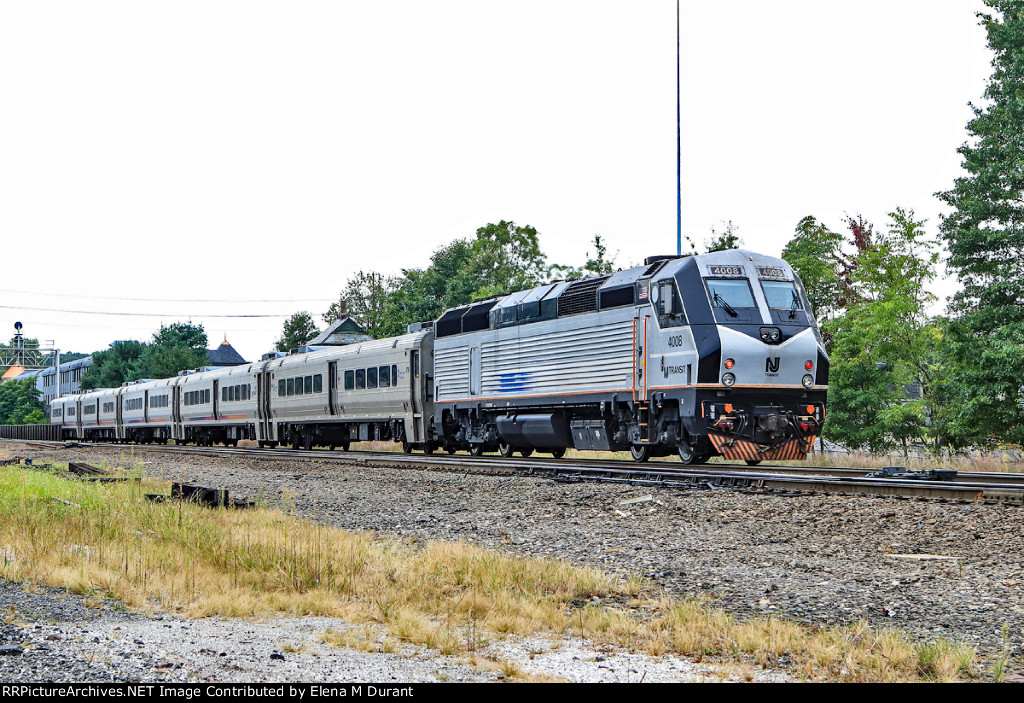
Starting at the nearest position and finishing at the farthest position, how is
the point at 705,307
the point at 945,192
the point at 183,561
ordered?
the point at 183,561 < the point at 705,307 < the point at 945,192

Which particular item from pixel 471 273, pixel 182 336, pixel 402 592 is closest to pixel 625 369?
pixel 402 592

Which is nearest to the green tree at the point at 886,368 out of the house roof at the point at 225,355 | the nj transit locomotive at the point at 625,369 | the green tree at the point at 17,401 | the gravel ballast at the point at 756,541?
the nj transit locomotive at the point at 625,369

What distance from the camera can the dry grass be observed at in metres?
5.91

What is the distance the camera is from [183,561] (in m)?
8.82

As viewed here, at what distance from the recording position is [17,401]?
139875 mm

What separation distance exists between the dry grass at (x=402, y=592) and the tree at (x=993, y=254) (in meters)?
19.7

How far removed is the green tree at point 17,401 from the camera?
445ft

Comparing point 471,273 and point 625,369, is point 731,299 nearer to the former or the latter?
point 625,369

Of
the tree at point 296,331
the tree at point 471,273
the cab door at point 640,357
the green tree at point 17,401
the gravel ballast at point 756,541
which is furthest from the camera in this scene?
the green tree at point 17,401

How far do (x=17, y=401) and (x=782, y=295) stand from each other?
5567 inches

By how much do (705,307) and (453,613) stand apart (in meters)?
12.0

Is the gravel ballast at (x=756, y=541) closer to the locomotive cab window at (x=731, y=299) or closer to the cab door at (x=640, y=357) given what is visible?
the cab door at (x=640, y=357)
